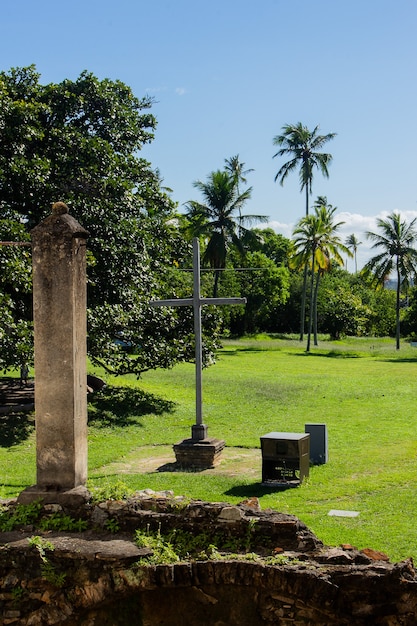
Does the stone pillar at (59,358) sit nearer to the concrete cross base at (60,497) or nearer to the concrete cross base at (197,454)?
the concrete cross base at (60,497)

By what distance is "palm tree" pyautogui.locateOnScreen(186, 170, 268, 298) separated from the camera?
39188mm

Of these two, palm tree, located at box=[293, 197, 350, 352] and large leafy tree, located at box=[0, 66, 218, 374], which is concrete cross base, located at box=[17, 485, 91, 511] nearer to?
large leafy tree, located at box=[0, 66, 218, 374]

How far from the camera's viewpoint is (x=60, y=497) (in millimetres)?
6926

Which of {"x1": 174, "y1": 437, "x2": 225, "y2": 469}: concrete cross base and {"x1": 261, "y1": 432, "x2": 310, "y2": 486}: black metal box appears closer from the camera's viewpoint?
{"x1": 261, "y1": 432, "x2": 310, "y2": 486}: black metal box

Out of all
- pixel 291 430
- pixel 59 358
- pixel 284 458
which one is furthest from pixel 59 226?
pixel 291 430

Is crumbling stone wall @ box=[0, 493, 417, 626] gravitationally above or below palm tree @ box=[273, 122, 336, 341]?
below

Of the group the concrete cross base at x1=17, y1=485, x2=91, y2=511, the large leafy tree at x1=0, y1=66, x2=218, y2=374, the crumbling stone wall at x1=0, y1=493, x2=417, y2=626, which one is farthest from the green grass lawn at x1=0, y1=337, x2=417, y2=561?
the large leafy tree at x1=0, y1=66, x2=218, y2=374

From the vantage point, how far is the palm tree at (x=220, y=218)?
39.2 m

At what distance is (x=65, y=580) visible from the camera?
20.0ft

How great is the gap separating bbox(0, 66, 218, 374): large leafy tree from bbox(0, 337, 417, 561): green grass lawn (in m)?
1.92

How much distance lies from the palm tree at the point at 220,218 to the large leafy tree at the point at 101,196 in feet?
60.9

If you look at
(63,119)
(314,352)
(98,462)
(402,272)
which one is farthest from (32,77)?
(402,272)

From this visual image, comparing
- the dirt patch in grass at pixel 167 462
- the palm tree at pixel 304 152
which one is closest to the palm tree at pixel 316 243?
the palm tree at pixel 304 152

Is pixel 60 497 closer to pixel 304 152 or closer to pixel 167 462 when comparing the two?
pixel 167 462
